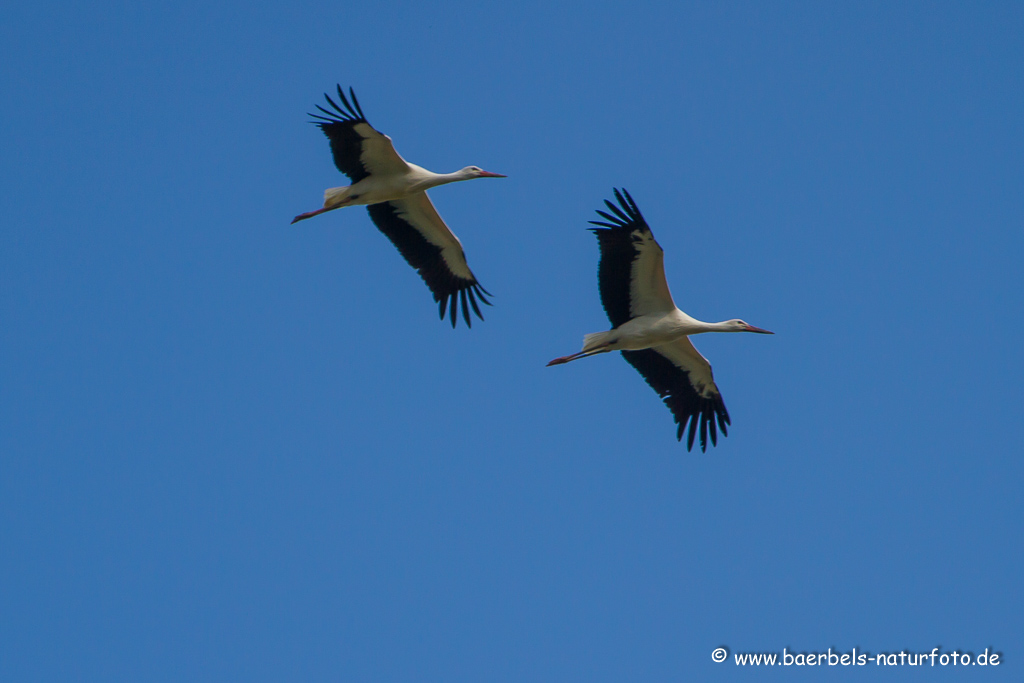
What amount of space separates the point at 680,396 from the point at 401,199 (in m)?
4.03

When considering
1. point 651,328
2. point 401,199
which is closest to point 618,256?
point 651,328

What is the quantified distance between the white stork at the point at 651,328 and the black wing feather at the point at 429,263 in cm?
218

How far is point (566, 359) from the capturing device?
12750mm

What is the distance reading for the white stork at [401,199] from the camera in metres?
12.9

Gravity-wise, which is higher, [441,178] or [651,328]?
[441,178]

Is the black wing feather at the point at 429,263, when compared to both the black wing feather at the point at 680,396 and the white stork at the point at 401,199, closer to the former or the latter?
the white stork at the point at 401,199

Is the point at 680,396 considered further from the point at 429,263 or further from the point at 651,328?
the point at 429,263

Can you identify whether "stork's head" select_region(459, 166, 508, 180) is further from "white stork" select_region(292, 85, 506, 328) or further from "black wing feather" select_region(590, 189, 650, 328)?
"black wing feather" select_region(590, 189, 650, 328)

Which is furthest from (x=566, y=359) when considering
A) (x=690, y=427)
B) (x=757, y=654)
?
(x=757, y=654)

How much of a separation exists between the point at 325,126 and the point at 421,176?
1.28 metres

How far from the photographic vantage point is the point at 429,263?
14.5 metres

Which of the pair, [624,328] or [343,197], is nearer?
[624,328]

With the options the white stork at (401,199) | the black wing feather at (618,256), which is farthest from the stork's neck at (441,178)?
the black wing feather at (618,256)

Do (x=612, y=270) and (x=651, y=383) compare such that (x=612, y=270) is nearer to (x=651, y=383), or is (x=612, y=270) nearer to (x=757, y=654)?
(x=651, y=383)
